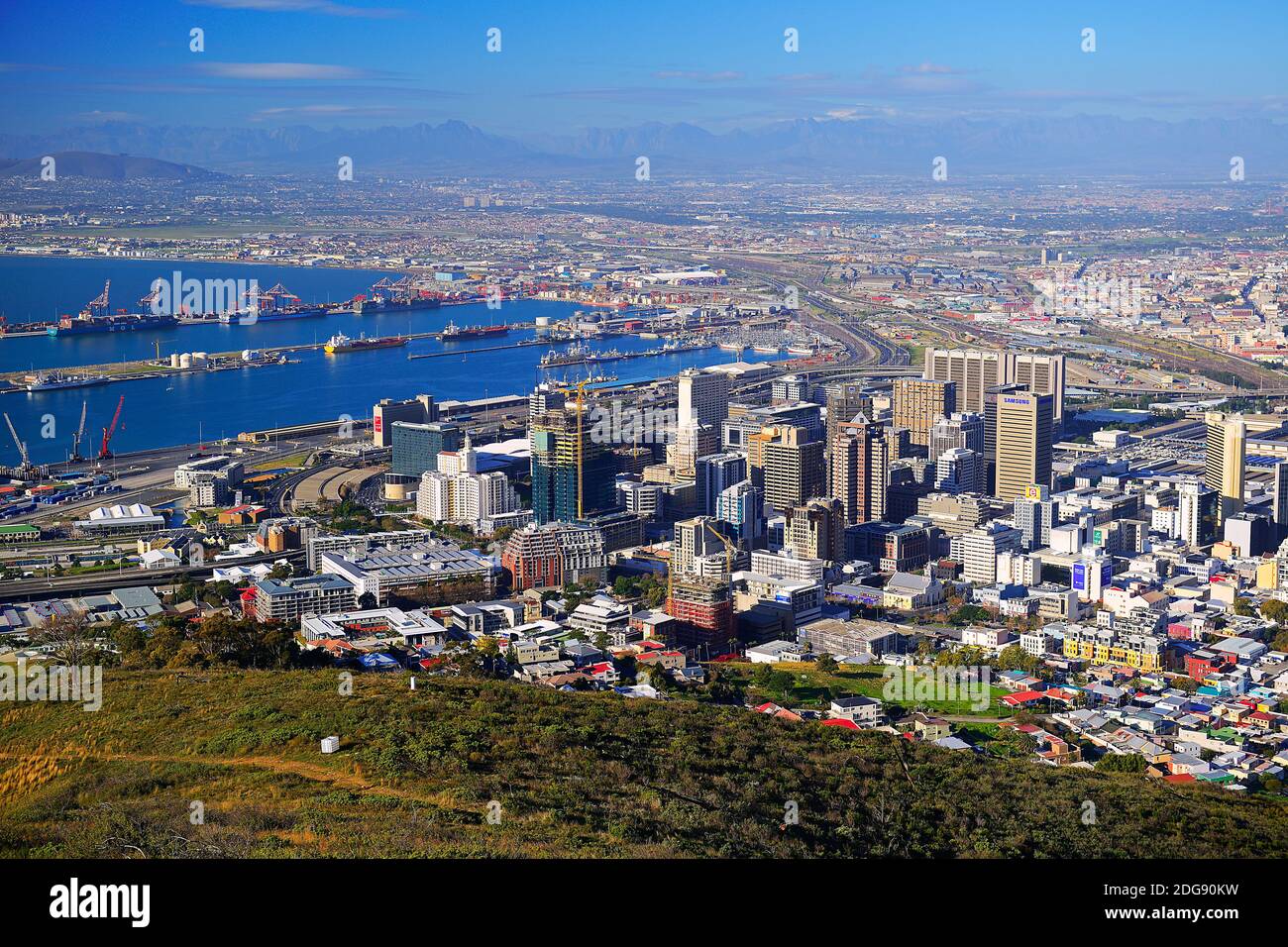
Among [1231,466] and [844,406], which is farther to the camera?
[844,406]

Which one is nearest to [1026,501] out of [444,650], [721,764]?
[444,650]

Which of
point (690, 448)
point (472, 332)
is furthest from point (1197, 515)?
point (472, 332)

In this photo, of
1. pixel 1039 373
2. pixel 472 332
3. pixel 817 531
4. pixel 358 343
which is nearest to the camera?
pixel 817 531

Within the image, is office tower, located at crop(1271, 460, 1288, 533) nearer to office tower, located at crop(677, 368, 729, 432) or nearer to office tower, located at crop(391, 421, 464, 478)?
office tower, located at crop(677, 368, 729, 432)

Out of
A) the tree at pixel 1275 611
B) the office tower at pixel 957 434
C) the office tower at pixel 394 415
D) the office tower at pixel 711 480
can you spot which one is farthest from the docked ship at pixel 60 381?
the tree at pixel 1275 611

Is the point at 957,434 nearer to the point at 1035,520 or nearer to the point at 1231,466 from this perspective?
the point at 1035,520

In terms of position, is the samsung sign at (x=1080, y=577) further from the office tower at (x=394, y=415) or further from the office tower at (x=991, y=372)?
the office tower at (x=394, y=415)
